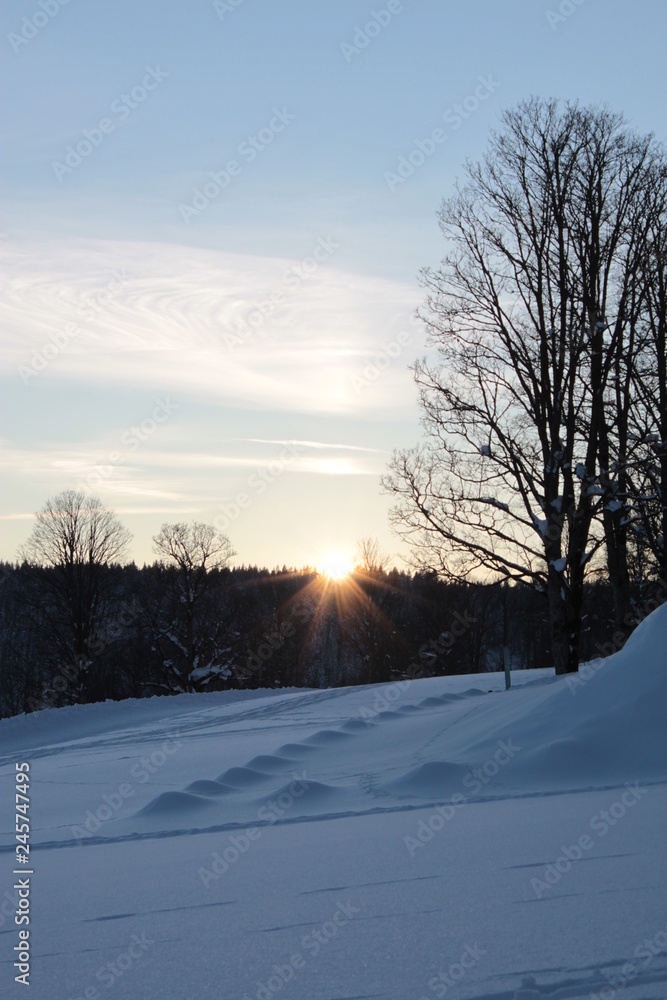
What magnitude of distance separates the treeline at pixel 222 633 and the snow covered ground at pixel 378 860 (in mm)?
20623

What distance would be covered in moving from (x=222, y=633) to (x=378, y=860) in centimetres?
3639

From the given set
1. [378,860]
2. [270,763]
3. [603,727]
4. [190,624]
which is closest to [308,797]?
[270,763]

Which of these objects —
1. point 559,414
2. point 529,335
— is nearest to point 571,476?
point 559,414

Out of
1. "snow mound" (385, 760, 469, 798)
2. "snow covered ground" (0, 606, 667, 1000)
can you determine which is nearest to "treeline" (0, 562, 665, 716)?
"snow covered ground" (0, 606, 667, 1000)

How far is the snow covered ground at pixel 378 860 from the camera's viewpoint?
10.8 feet

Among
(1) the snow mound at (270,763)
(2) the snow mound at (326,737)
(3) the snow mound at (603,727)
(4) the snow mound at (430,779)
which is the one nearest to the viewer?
(3) the snow mound at (603,727)

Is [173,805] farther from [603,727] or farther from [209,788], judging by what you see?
[603,727]

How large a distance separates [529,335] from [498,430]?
1876 mm

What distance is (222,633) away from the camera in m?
40.7

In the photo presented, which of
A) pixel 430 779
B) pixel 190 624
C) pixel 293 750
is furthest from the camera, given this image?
pixel 190 624

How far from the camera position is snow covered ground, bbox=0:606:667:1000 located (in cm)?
330

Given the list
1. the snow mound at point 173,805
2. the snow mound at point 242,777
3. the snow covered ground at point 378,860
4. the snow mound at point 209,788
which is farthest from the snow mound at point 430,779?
the snow mound at point 173,805

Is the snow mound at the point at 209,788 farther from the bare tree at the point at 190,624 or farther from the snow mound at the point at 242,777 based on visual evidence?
the bare tree at the point at 190,624

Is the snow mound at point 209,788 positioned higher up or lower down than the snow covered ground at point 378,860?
lower down
